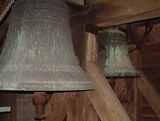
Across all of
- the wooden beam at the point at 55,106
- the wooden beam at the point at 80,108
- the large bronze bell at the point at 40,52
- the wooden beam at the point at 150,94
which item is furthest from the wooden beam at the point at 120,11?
the wooden beam at the point at 150,94

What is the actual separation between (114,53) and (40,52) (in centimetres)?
82

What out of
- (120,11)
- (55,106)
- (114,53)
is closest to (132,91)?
(114,53)

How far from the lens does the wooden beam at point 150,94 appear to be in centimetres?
241

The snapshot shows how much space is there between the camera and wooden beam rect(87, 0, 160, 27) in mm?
1265

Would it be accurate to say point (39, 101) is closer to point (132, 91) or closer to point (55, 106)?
point (55, 106)

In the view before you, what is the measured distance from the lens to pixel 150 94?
245 cm

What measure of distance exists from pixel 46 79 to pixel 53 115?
0.80 metres

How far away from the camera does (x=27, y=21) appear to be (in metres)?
1.17

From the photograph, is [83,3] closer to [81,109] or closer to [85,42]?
[85,42]

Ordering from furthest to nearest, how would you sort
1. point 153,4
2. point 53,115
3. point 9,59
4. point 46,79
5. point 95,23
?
point 53,115 → point 95,23 → point 153,4 → point 9,59 → point 46,79

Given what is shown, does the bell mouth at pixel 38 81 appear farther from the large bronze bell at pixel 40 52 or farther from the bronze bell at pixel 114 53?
the bronze bell at pixel 114 53

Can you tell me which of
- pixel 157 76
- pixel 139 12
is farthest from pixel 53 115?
pixel 157 76

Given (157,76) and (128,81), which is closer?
(128,81)

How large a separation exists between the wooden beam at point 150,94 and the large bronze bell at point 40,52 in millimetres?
1460
